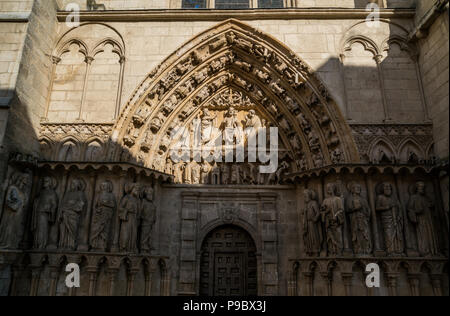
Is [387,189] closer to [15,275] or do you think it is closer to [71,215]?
[71,215]

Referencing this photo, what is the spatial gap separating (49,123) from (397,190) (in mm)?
7687

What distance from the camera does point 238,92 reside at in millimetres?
8523

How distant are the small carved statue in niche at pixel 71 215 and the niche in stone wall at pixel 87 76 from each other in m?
1.71

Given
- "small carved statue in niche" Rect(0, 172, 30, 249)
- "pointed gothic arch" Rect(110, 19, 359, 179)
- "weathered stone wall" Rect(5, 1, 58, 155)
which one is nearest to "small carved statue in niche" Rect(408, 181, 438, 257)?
"pointed gothic arch" Rect(110, 19, 359, 179)

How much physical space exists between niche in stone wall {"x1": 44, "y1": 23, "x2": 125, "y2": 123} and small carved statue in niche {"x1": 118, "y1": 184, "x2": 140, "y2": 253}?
1.98m

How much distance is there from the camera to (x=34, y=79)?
711 centimetres

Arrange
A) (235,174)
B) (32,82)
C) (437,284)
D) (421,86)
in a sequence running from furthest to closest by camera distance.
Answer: (235,174) → (421,86) → (32,82) → (437,284)

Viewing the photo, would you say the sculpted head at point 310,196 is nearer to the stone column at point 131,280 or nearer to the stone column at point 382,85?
the stone column at point 382,85

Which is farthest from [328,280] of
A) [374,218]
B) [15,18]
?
[15,18]

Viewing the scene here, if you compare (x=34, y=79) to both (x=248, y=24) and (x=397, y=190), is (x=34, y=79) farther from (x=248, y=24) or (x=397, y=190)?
(x=397, y=190)

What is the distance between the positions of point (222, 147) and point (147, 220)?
2.57 m

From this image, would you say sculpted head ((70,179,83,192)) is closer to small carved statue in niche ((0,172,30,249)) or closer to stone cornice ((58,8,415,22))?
small carved statue in niche ((0,172,30,249))
